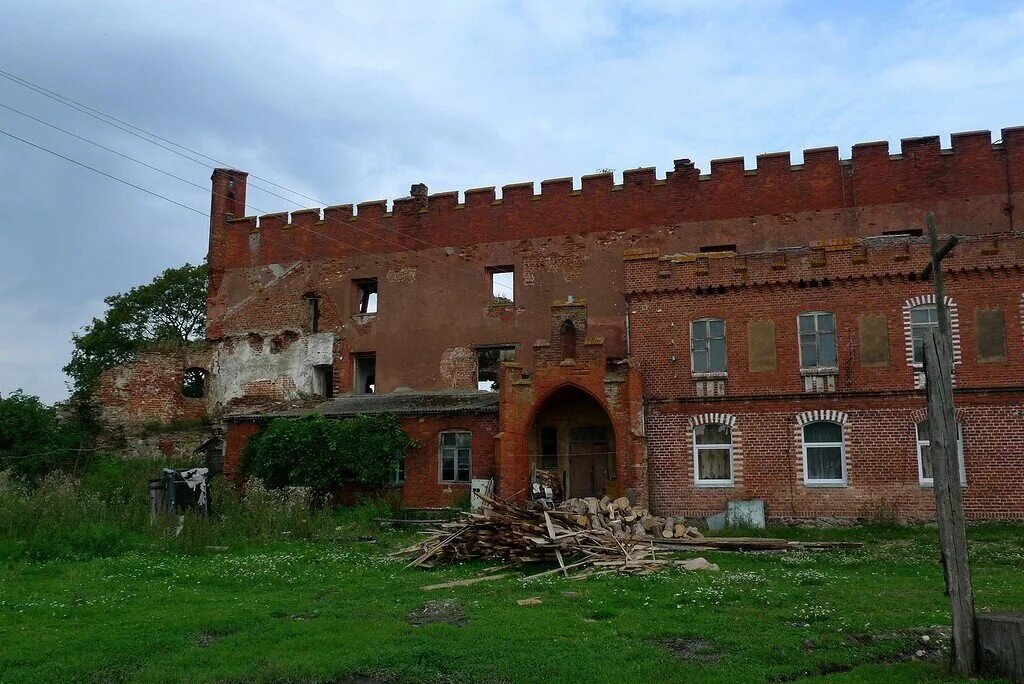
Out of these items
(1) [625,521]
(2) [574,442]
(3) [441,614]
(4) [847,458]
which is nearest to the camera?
(3) [441,614]

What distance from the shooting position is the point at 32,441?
30328mm

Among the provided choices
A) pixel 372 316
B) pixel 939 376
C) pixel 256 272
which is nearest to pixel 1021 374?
pixel 939 376

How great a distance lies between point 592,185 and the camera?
31078 millimetres

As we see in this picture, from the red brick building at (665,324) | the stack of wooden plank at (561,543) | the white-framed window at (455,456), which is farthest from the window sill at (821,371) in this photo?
the white-framed window at (455,456)

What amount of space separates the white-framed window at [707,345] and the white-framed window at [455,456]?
23.4 ft

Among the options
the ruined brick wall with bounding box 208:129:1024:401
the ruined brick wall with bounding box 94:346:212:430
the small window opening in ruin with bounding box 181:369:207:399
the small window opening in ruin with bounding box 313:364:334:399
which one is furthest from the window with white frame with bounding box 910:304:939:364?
the small window opening in ruin with bounding box 181:369:207:399

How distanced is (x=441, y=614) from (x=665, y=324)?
44.3ft

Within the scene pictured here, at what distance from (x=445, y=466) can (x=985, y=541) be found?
47.1 ft

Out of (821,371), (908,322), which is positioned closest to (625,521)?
(821,371)

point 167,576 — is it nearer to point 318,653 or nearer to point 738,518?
point 318,653

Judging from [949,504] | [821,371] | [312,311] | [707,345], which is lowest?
[949,504]

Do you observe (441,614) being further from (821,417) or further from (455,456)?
(455,456)

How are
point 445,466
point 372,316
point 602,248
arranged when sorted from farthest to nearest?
point 372,316 < point 602,248 < point 445,466

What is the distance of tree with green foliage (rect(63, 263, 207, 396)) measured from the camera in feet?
134
